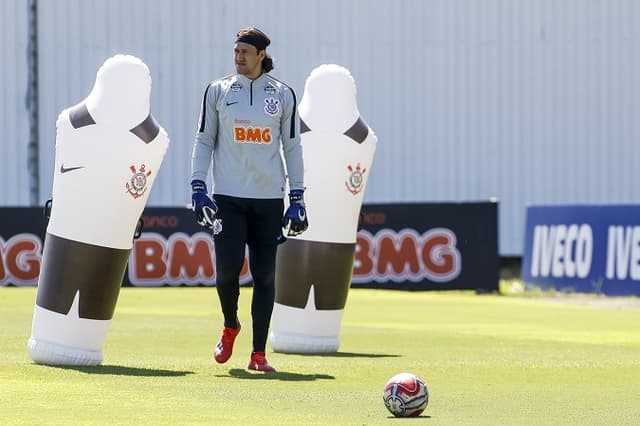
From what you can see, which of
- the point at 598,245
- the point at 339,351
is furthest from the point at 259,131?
the point at 598,245

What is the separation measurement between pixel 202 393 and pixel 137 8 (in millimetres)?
24619

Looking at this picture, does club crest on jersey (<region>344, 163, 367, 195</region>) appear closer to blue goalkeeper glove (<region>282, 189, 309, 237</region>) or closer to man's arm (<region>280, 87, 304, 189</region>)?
man's arm (<region>280, 87, 304, 189</region>)

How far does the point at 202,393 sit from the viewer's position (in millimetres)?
8828

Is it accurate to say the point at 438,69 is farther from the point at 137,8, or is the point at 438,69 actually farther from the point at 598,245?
the point at 598,245

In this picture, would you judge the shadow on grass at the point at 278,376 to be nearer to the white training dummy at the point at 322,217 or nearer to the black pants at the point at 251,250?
the black pants at the point at 251,250

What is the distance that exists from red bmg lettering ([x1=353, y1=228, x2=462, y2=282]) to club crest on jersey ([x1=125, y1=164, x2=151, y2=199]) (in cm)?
1459

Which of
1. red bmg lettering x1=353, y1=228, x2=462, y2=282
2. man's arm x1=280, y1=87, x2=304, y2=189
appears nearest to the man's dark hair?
man's arm x1=280, y1=87, x2=304, y2=189

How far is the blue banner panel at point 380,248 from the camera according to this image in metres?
24.6

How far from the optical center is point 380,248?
2503cm

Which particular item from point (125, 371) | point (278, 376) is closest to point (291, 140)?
point (278, 376)

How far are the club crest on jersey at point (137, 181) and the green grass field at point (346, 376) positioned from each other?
1.11 meters

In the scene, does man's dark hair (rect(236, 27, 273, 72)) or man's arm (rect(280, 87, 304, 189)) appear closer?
man's dark hair (rect(236, 27, 273, 72))

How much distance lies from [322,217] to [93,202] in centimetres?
265

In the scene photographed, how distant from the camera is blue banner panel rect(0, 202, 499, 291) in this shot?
2458 cm
